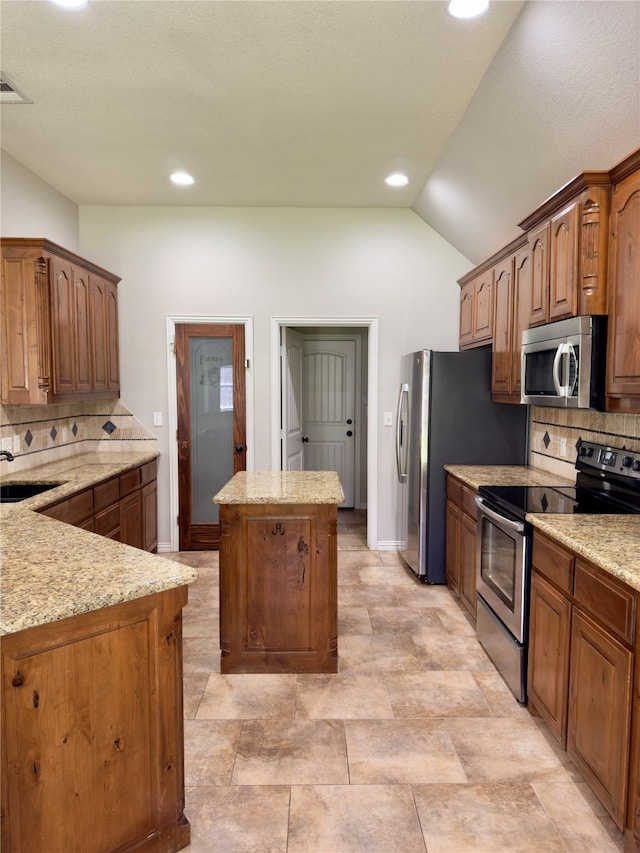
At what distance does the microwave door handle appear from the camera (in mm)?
2455

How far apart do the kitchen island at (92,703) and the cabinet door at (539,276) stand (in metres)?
2.25

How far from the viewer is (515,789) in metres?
1.91

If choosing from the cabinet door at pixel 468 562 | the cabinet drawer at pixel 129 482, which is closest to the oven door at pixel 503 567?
the cabinet door at pixel 468 562

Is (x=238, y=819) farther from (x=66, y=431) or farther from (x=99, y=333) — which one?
(x=99, y=333)

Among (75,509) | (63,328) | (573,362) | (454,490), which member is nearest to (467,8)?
(573,362)

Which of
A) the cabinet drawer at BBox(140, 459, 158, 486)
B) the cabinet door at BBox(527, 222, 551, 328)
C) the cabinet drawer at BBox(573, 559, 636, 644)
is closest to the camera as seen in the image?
the cabinet drawer at BBox(573, 559, 636, 644)

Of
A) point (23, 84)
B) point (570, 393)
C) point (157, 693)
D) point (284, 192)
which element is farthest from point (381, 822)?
point (284, 192)

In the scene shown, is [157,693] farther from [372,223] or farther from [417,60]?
[372,223]

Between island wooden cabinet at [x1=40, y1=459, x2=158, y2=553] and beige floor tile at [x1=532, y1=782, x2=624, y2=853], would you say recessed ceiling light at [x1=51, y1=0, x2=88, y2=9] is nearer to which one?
island wooden cabinet at [x1=40, y1=459, x2=158, y2=553]

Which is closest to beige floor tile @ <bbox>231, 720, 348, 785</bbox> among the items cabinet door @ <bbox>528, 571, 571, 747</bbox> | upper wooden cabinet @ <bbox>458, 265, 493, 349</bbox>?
cabinet door @ <bbox>528, 571, 571, 747</bbox>

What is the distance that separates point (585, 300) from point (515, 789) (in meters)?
2.00

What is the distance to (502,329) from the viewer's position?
341 centimetres

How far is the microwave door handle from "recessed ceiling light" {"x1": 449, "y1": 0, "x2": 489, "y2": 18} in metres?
1.42

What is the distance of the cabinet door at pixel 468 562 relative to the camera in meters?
3.17
